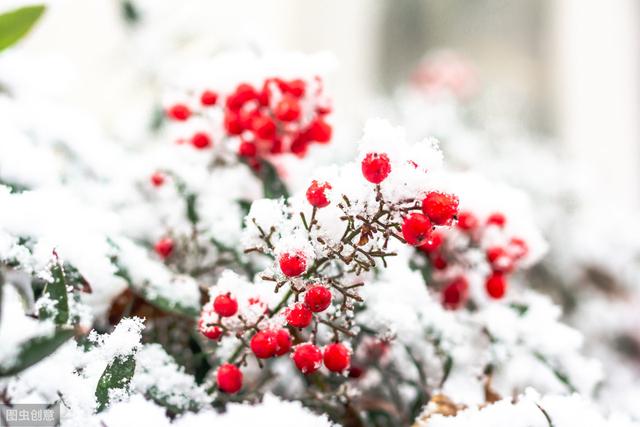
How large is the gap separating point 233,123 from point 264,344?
284mm

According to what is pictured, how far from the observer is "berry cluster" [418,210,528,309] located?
0.68m

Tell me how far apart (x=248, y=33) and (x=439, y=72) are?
1326 mm

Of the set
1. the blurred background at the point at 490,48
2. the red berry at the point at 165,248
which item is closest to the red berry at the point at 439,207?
the red berry at the point at 165,248

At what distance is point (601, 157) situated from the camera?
2852 millimetres

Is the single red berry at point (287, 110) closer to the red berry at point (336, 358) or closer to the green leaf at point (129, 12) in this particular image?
the red berry at point (336, 358)

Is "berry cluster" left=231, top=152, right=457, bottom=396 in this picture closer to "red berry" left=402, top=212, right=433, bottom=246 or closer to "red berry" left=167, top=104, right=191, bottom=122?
"red berry" left=402, top=212, right=433, bottom=246

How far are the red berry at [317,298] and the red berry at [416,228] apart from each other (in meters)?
0.07

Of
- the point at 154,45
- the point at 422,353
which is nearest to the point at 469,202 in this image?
the point at 422,353

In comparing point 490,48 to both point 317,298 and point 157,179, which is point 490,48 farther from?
point 317,298

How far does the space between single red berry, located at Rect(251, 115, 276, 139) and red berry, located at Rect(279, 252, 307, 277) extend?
0.24 meters

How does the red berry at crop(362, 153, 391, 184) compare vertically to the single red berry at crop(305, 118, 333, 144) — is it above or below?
below

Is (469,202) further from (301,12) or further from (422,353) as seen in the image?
(301,12)

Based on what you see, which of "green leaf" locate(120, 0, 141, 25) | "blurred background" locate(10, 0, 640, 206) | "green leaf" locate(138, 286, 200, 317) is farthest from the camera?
"blurred background" locate(10, 0, 640, 206)

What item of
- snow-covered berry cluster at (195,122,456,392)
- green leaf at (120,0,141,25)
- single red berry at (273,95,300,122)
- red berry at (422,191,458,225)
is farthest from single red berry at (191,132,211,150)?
green leaf at (120,0,141,25)
